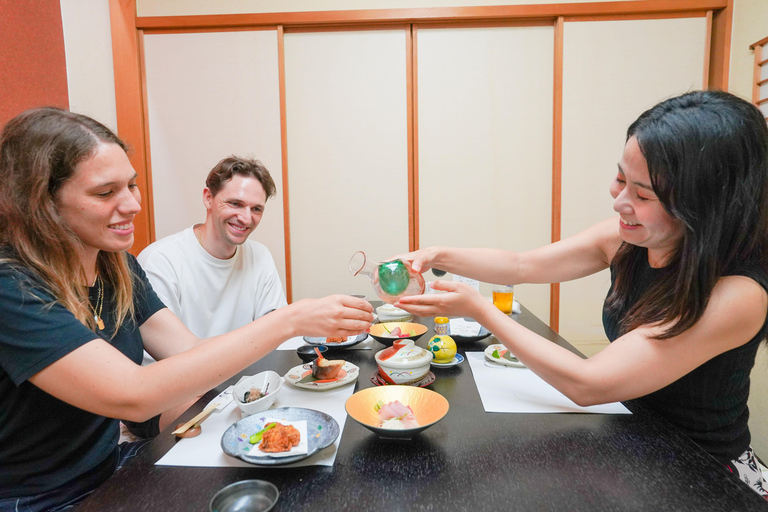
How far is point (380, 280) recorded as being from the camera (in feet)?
4.10

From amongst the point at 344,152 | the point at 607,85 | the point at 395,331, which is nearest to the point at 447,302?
the point at 395,331

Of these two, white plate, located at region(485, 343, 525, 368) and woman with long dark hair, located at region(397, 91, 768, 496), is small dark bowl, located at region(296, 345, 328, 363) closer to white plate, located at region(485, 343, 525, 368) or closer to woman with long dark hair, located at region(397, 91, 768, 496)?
woman with long dark hair, located at region(397, 91, 768, 496)

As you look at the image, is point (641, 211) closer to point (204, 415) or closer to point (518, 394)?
point (518, 394)

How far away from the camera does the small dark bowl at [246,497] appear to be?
72 centimetres

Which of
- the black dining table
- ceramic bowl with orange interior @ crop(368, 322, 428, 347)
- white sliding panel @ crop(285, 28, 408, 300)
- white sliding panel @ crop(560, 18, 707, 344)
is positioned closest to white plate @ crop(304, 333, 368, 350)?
ceramic bowl with orange interior @ crop(368, 322, 428, 347)

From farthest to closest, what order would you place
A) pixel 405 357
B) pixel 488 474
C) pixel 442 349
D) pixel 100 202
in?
pixel 442 349, pixel 405 357, pixel 100 202, pixel 488 474

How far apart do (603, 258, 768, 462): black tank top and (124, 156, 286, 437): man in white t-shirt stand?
175cm

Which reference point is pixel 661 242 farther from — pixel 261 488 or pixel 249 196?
pixel 249 196

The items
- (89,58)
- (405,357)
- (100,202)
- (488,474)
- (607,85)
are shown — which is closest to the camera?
(488,474)

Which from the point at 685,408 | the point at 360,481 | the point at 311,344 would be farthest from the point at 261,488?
the point at 685,408

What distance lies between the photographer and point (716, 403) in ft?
3.75

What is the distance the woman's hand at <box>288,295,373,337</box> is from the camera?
1.15 m

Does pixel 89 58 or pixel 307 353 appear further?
pixel 89 58

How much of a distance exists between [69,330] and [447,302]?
0.88 metres
